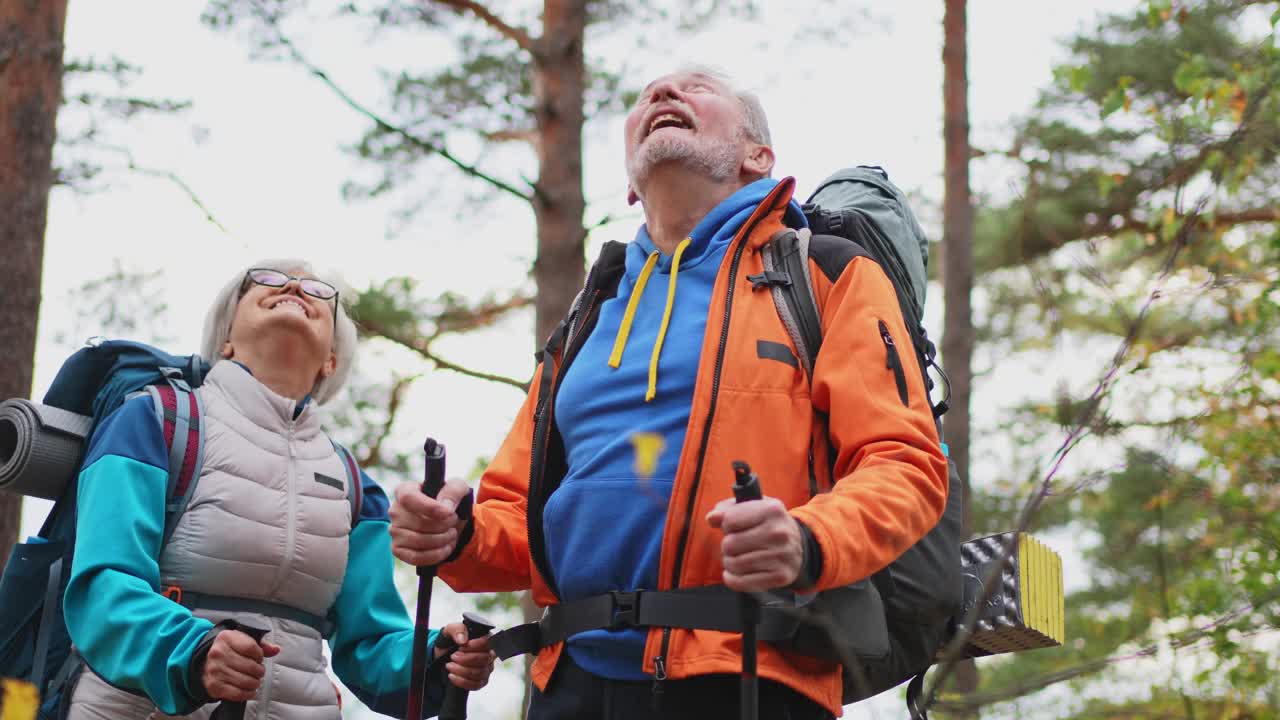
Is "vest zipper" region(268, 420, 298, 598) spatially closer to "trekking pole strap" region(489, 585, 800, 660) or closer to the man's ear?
"trekking pole strap" region(489, 585, 800, 660)

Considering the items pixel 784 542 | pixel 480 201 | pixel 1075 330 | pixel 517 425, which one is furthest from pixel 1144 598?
pixel 784 542

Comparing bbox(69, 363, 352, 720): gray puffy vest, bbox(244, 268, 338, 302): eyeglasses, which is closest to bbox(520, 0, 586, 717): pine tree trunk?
bbox(244, 268, 338, 302): eyeglasses

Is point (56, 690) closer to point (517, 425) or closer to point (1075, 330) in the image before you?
point (517, 425)

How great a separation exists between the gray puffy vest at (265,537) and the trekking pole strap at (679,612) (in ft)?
3.38

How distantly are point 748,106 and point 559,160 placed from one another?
3.72 metres

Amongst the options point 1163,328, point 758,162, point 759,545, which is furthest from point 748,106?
point 1163,328

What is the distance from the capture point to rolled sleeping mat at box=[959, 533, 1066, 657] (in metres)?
3.02

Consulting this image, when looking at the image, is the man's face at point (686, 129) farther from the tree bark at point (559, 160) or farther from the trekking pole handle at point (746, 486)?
the tree bark at point (559, 160)

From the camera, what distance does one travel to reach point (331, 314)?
406cm

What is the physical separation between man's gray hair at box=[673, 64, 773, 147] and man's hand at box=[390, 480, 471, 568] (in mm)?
1286

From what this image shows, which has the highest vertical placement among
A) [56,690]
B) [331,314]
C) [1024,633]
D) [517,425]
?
[331,314]

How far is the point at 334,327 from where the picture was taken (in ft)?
13.7

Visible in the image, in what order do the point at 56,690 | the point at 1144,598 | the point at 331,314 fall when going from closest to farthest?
1. the point at 56,690
2. the point at 331,314
3. the point at 1144,598

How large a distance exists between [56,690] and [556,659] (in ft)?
4.63
